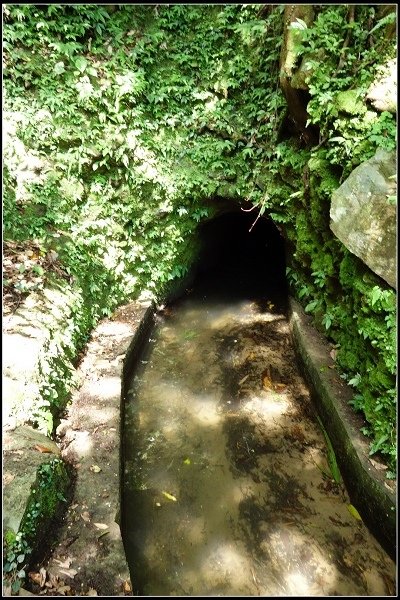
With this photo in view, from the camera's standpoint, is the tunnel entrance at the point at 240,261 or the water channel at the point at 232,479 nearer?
the water channel at the point at 232,479

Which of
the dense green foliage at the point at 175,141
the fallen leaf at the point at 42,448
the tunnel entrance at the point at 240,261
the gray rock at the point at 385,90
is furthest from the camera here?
the tunnel entrance at the point at 240,261

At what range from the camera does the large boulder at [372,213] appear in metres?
4.40

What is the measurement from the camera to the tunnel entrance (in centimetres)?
1036

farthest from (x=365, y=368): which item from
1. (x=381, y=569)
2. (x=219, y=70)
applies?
(x=219, y=70)

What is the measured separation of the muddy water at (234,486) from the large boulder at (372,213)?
3.05 meters

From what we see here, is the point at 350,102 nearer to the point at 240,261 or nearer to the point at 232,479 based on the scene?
the point at 232,479

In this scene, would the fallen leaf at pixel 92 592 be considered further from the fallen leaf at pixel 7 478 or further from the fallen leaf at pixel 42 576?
the fallen leaf at pixel 7 478

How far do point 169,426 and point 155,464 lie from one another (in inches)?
28.8

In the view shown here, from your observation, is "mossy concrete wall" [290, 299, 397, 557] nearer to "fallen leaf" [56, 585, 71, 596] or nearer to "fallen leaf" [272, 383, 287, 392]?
"fallen leaf" [272, 383, 287, 392]

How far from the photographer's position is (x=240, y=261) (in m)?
12.6

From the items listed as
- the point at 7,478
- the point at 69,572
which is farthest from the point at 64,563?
the point at 7,478

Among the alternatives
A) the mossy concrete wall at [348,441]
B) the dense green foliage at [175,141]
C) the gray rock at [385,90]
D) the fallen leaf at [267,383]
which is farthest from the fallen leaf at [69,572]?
the gray rock at [385,90]

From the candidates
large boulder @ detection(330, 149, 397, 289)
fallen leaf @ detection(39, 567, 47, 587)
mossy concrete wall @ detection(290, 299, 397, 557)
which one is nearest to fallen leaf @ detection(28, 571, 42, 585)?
fallen leaf @ detection(39, 567, 47, 587)

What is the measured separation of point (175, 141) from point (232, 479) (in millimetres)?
6549
